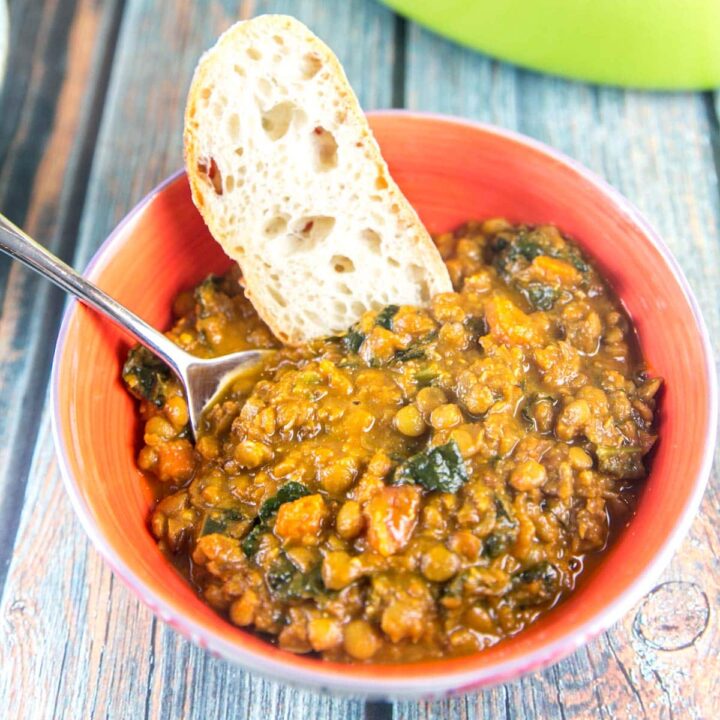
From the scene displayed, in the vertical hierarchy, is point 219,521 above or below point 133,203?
below

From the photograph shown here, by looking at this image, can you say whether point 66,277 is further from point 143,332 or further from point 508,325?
point 508,325

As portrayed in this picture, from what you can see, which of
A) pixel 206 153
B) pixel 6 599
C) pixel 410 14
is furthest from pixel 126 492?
pixel 410 14

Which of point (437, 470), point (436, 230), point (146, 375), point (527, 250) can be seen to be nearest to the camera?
point (437, 470)

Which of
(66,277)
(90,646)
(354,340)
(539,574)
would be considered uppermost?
(66,277)

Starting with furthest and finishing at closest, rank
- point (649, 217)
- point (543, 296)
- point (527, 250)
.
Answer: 1. point (649, 217)
2. point (527, 250)
3. point (543, 296)

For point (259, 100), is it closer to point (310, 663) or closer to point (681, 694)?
point (310, 663)

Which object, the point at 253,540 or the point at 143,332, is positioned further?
the point at 143,332

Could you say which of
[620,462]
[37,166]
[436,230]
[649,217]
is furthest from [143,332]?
[649,217]

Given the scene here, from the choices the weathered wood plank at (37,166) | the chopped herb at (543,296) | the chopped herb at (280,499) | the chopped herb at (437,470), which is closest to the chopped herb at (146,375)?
the chopped herb at (280,499)
